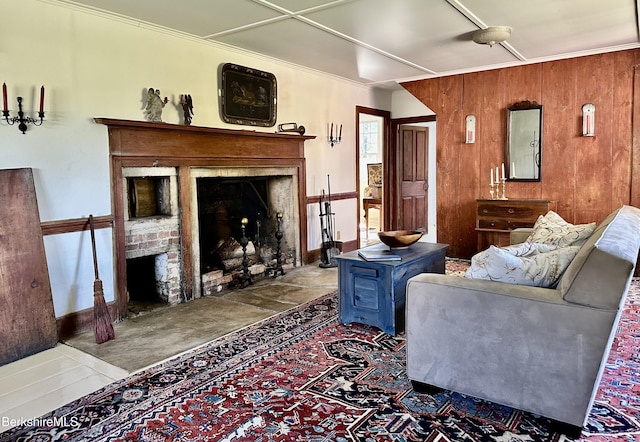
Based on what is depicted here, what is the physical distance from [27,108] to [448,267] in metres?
4.47

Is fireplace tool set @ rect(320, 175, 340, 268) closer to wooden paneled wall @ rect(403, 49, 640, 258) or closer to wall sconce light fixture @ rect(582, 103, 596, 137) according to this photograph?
wooden paneled wall @ rect(403, 49, 640, 258)

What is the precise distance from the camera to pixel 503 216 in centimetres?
516

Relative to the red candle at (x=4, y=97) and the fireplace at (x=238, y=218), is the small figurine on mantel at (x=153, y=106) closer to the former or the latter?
the fireplace at (x=238, y=218)

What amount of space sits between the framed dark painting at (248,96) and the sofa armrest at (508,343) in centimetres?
299

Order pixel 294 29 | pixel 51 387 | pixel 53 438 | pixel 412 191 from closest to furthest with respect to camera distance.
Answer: pixel 53 438 → pixel 51 387 → pixel 294 29 → pixel 412 191

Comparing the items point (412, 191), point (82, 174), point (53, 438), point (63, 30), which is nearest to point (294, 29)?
point (63, 30)

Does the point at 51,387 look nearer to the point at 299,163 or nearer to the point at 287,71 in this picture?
the point at 299,163

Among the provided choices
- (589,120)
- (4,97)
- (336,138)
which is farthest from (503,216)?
(4,97)

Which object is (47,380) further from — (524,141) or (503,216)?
(524,141)

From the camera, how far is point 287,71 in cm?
521

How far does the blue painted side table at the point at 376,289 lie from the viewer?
3.18m

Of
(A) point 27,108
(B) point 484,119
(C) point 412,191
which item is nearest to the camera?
A: (A) point 27,108

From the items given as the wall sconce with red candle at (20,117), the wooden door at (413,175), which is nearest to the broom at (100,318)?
the wall sconce with red candle at (20,117)

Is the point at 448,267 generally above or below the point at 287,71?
below
